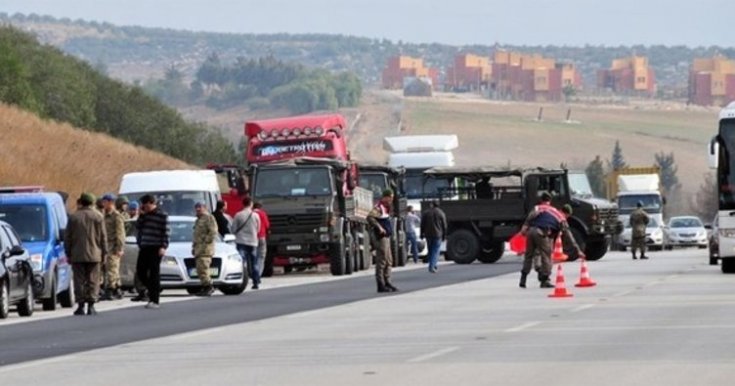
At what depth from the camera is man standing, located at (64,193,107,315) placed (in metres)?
34.3

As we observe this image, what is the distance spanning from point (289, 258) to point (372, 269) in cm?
529

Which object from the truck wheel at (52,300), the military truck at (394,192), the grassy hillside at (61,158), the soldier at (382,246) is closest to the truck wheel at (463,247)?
the military truck at (394,192)

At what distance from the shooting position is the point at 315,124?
6022 cm

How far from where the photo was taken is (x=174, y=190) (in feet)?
163

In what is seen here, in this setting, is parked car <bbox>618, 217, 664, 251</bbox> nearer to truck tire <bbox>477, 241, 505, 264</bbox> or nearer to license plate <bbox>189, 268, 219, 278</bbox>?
truck tire <bbox>477, 241, 505, 264</bbox>

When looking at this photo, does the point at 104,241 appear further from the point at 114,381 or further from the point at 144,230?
the point at 114,381

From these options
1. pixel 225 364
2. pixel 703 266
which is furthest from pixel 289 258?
pixel 225 364

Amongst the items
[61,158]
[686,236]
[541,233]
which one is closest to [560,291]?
[541,233]

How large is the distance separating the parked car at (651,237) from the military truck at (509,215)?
69.6 feet

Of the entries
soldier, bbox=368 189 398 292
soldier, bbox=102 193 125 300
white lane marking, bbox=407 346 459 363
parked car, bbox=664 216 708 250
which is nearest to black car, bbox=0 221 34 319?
soldier, bbox=102 193 125 300

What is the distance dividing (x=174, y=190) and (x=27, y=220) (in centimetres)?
1184

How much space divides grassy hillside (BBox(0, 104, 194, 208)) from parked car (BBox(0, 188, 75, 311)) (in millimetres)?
37683

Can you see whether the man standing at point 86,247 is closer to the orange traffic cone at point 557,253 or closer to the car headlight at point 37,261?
the car headlight at point 37,261

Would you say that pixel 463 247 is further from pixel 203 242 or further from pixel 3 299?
pixel 3 299
